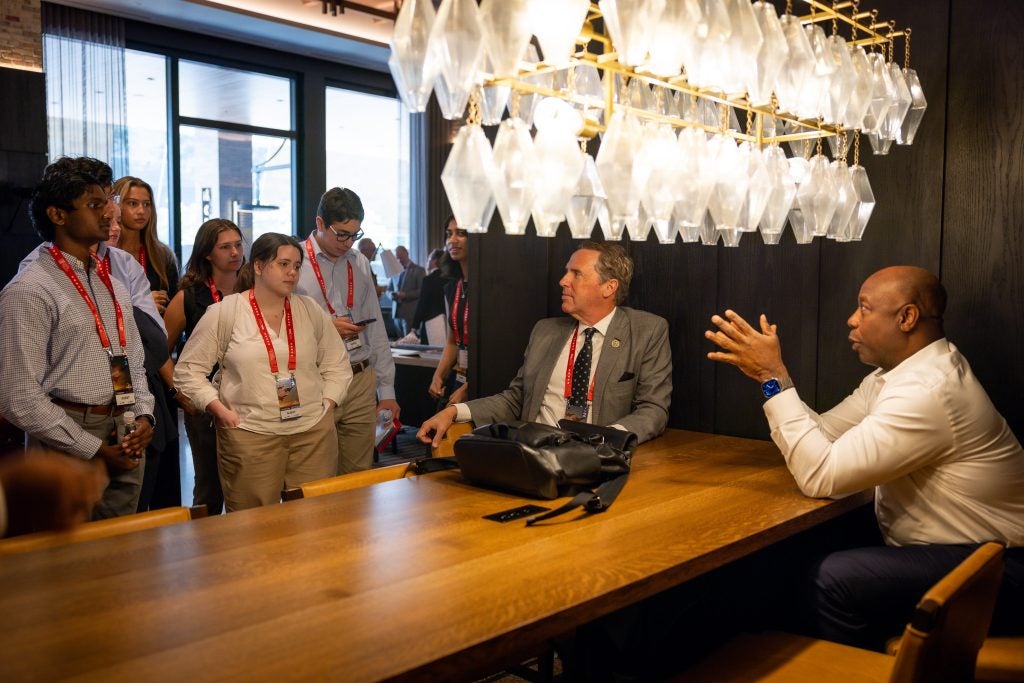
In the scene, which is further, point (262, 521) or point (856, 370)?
point (856, 370)

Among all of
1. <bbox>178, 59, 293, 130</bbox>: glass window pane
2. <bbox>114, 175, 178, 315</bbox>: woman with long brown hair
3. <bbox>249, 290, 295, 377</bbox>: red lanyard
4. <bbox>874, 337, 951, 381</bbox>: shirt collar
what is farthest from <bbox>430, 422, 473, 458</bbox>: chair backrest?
<bbox>178, 59, 293, 130</bbox>: glass window pane

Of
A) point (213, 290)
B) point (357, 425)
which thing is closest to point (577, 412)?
point (357, 425)

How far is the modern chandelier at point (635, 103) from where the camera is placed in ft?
5.82

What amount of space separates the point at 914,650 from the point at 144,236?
4.05 meters

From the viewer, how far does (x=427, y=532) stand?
2061 mm

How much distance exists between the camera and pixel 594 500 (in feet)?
7.29

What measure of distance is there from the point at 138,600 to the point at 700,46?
166 cm

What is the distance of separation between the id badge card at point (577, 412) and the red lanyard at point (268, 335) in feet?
3.67

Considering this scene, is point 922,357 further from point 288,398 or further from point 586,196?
point 288,398

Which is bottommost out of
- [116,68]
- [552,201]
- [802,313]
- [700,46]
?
[802,313]

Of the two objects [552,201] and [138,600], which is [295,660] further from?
[552,201]

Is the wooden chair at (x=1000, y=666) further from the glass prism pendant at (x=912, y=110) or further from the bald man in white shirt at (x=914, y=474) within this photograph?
the glass prism pendant at (x=912, y=110)

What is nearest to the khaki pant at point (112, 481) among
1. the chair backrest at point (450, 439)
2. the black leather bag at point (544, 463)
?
the chair backrest at point (450, 439)

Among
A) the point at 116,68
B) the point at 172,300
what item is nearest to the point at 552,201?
the point at 172,300
